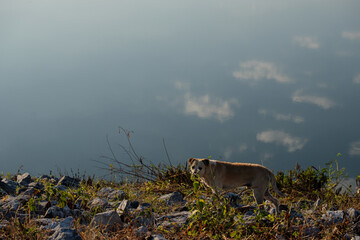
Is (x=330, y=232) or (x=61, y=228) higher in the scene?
(x=61, y=228)

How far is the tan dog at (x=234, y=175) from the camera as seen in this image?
741cm

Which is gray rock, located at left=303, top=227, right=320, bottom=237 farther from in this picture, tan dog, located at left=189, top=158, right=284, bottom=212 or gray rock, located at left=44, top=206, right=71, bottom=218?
gray rock, located at left=44, top=206, right=71, bottom=218

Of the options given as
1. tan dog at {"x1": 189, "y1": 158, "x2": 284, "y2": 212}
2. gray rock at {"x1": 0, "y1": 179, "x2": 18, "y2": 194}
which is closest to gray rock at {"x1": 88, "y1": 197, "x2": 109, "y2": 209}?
gray rock at {"x1": 0, "y1": 179, "x2": 18, "y2": 194}

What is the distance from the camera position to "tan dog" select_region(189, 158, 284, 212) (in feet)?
24.3

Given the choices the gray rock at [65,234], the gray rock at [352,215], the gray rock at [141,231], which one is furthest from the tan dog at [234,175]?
the gray rock at [65,234]

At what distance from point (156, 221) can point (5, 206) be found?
208 cm

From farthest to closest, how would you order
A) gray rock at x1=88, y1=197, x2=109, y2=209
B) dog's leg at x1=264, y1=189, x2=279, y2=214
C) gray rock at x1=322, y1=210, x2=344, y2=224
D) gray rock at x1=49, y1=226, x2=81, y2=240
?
dog's leg at x1=264, y1=189, x2=279, y2=214 < gray rock at x1=88, y1=197, x2=109, y2=209 < gray rock at x1=322, y1=210, x2=344, y2=224 < gray rock at x1=49, y1=226, x2=81, y2=240

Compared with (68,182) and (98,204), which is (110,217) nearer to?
(98,204)

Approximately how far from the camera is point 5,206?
5.33m

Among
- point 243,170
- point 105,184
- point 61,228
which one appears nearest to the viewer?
point 61,228

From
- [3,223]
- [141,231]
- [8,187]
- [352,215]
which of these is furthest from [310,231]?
[8,187]

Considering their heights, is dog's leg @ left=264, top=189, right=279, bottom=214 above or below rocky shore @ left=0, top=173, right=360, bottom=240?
below

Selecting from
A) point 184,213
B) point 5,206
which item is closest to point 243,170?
point 184,213

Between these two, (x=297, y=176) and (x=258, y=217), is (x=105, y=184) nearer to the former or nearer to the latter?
(x=297, y=176)
